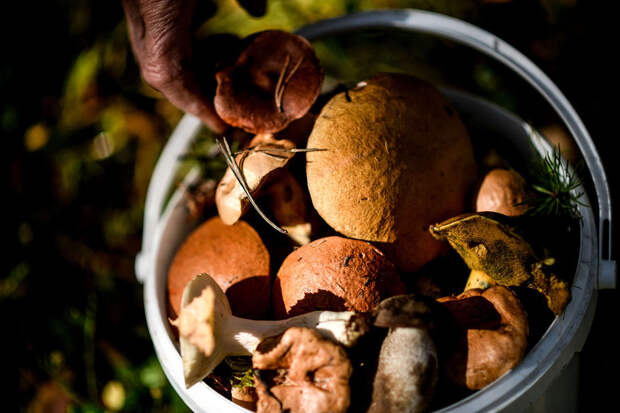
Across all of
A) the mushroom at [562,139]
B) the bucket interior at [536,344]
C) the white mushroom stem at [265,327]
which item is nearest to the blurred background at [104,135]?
the mushroom at [562,139]

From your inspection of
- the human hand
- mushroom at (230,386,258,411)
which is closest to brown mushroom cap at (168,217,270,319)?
mushroom at (230,386,258,411)

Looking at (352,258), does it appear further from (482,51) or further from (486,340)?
(482,51)

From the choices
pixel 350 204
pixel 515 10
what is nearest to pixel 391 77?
pixel 350 204

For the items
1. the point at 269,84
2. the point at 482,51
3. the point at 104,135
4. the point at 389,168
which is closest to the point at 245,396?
the point at 389,168

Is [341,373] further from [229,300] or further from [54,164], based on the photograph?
[54,164]

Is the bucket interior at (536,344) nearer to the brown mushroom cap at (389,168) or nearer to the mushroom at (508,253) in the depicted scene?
the mushroom at (508,253)
